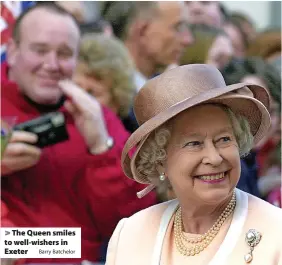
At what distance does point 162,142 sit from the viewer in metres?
1.53

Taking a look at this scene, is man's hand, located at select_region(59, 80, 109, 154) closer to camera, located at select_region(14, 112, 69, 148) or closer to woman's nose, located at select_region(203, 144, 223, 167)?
camera, located at select_region(14, 112, 69, 148)

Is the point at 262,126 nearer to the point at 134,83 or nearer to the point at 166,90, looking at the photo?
the point at 166,90

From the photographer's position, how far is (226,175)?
148cm

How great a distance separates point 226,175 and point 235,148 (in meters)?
0.07

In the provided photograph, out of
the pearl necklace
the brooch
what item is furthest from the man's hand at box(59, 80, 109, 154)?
the brooch

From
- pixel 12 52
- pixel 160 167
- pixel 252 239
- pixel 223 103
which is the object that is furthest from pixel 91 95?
pixel 252 239

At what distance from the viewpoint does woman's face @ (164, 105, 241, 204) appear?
1.46m

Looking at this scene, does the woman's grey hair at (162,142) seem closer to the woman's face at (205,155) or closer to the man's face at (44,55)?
the woman's face at (205,155)

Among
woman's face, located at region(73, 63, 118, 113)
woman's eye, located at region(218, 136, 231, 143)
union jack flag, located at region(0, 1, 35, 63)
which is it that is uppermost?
union jack flag, located at region(0, 1, 35, 63)

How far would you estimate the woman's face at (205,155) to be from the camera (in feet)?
4.80

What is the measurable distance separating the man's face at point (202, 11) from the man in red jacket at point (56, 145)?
0.39 meters

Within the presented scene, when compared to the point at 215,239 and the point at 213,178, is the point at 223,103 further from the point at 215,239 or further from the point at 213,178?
the point at 215,239

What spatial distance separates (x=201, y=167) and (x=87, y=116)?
2.27ft

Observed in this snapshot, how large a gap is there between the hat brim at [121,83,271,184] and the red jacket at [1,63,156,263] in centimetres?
39
